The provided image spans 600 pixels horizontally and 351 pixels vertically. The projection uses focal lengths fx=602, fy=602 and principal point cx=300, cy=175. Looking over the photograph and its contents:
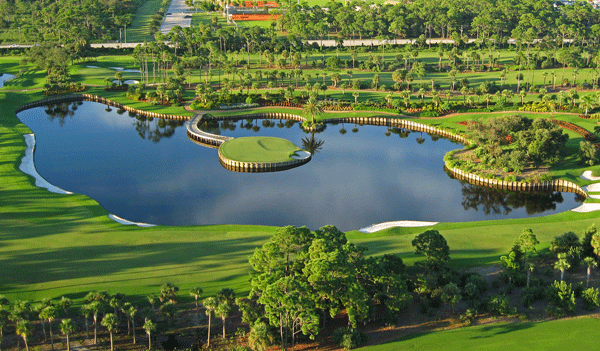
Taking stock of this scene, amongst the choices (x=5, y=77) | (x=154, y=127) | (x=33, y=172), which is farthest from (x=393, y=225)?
(x=5, y=77)

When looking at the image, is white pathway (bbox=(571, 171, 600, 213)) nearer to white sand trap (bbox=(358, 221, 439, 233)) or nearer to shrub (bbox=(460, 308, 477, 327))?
white sand trap (bbox=(358, 221, 439, 233))

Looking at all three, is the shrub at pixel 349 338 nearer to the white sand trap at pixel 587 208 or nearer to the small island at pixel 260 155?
the white sand trap at pixel 587 208

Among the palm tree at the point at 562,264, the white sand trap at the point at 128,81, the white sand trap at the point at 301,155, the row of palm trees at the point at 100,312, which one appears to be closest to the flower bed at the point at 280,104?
the white sand trap at the point at 301,155

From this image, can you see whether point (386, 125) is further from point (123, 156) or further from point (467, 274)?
point (467, 274)

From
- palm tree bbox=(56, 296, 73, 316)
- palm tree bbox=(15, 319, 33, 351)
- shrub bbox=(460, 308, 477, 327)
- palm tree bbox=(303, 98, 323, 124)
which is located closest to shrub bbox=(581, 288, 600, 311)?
shrub bbox=(460, 308, 477, 327)

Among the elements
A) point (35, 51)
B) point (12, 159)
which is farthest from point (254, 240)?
point (35, 51)

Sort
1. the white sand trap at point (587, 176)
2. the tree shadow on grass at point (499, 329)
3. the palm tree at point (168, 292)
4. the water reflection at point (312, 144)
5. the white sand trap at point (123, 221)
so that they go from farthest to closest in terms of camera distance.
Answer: the water reflection at point (312, 144) < the white sand trap at point (587, 176) < the white sand trap at point (123, 221) < the palm tree at point (168, 292) < the tree shadow on grass at point (499, 329)
